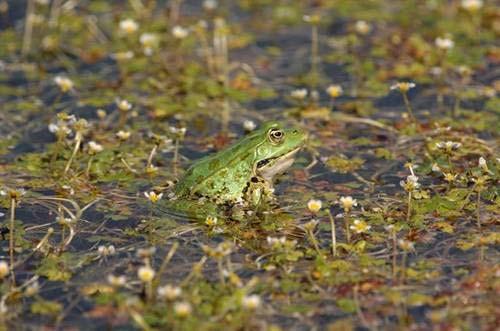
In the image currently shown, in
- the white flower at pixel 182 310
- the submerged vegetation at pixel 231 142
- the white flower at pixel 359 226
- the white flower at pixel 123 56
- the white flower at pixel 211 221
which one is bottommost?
the submerged vegetation at pixel 231 142

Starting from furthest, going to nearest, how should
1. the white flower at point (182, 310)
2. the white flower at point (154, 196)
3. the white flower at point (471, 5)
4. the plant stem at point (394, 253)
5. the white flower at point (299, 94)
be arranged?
the white flower at point (471, 5)
the white flower at point (299, 94)
the white flower at point (154, 196)
the plant stem at point (394, 253)
the white flower at point (182, 310)

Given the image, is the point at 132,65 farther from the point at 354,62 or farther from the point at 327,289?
the point at 327,289

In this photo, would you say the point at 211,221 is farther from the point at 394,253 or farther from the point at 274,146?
the point at 394,253

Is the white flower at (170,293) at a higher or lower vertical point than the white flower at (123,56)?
higher

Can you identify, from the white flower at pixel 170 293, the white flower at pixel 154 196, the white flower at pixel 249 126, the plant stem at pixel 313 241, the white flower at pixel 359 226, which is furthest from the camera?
the white flower at pixel 249 126

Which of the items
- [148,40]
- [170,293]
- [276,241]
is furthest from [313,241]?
[148,40]

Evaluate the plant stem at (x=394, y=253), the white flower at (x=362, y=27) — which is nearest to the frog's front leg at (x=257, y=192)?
the plant stem at (x=394, y=253)

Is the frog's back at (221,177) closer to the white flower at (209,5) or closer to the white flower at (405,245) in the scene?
the white flower at (405,245)

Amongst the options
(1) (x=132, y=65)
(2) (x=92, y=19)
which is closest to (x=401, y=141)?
(1) (x=132, y=65)
